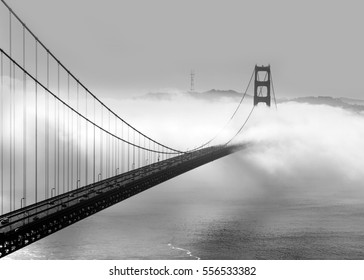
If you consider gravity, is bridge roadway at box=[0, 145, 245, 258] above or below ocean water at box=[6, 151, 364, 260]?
above

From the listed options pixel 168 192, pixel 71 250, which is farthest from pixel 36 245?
pixel 168 192

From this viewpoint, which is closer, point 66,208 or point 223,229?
point 66,208

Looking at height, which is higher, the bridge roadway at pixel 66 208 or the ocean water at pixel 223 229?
the bridge roadway at pixel 66 208

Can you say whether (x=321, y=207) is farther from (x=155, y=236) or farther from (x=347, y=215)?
(x=155, y=236)

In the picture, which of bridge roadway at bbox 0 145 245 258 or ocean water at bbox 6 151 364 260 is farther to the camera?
ocean water at bbox 6 151 364 260

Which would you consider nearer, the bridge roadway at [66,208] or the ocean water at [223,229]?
the bridge roadway at [66,208]
